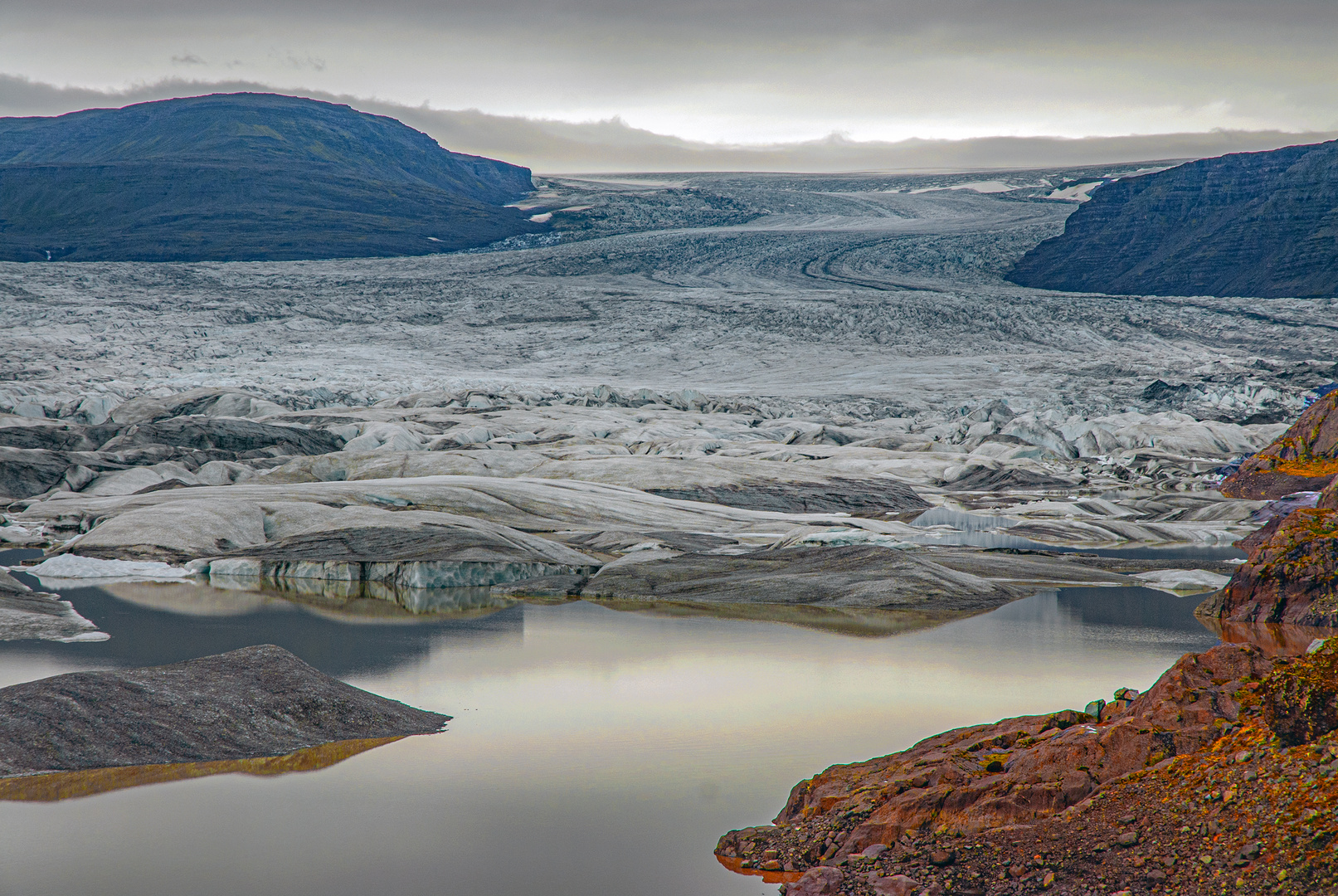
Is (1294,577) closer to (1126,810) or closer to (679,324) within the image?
(1126,810)

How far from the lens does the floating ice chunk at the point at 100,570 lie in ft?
43.3

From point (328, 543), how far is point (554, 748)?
8232 millimetres

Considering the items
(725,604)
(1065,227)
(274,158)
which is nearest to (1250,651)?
(725,604)

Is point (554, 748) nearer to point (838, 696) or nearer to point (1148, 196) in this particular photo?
point (838, 696)

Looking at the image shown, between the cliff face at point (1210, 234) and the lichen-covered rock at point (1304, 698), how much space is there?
194ft

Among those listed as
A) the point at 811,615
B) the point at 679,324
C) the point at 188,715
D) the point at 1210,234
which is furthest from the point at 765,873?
the point at 1210,234

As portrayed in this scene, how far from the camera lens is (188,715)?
611cm

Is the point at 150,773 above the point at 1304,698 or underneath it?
underneath

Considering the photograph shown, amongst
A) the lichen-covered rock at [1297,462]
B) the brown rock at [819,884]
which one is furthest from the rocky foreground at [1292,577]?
the brown rock at [819,884]

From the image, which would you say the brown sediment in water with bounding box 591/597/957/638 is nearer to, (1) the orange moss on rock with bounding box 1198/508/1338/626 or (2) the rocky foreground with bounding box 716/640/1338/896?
(1) the orange moss on rock with bounding box 1198/508/1338/626

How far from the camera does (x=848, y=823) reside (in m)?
4.54

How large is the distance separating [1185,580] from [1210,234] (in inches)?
2165

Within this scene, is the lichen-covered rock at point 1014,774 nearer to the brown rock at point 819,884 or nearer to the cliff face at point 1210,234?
the brown rock at point 819,884

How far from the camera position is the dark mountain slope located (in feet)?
236
